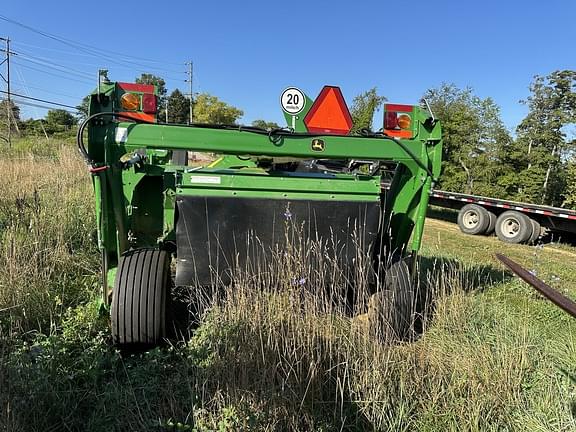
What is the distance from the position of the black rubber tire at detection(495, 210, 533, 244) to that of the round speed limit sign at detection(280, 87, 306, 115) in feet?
31.0

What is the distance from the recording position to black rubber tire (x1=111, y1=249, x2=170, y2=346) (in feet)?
10.4

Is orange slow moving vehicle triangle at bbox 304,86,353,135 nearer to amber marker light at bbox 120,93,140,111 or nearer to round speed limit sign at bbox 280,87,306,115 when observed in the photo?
round speed limit sign at bbox 280,87,306,115

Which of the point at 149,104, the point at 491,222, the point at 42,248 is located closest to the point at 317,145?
the point at 149,104

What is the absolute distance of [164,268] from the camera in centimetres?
333

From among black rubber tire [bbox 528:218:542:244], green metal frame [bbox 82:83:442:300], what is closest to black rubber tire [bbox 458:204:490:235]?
black rubber tire [bbox 528:218:542:244]

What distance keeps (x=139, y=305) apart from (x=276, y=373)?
1124 mm


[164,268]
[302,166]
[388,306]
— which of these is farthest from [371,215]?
[302,166]

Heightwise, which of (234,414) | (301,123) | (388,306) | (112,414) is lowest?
(112,414)

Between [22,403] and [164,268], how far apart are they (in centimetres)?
120

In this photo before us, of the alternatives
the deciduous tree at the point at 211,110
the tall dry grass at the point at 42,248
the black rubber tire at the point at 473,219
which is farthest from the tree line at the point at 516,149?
the deciduous tree at the point at 211,110

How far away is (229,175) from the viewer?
3258 mm

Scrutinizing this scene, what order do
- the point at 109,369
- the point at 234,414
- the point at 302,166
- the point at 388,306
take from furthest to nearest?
the point at 302,166 → the point at 388,306 → the point at 109,369 → the point at 234,414

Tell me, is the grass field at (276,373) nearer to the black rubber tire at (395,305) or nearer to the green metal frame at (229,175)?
the black rubber tire at (395,305)

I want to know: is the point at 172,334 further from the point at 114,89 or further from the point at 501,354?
the point at 501,354
